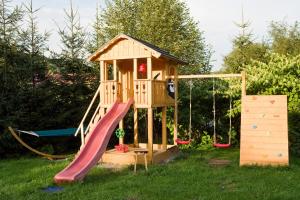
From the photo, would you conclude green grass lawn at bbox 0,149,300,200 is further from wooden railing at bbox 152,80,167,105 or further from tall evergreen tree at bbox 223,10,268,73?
tall evergreen tree at bbox 223,10,268,73

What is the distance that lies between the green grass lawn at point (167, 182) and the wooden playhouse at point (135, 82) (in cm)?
98

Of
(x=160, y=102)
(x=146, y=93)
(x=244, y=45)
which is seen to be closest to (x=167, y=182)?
(x=146, y=93)

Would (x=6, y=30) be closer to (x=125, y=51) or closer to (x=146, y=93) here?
(x=125, y=51)


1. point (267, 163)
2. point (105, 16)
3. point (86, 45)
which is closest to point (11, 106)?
point (86, 45)

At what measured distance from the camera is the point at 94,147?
943 centimetres

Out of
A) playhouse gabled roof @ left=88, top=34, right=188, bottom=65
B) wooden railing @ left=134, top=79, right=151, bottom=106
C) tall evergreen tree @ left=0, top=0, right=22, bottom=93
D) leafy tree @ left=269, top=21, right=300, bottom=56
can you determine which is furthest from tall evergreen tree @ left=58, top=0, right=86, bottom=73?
leafy tree @ left=269, top=21, right=300, bottom=56

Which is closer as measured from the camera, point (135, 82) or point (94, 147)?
point (94, 147)

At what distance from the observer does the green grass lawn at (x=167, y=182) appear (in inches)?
267

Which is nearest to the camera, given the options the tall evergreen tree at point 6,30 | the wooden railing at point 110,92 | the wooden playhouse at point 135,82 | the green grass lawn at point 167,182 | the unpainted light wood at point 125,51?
the green grass lawn at point 167,182

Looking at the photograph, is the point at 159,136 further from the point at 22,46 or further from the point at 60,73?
the point at 22,46

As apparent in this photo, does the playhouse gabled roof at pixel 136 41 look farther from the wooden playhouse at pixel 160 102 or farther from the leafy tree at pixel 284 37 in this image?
the leafy tree at pixel 284 37

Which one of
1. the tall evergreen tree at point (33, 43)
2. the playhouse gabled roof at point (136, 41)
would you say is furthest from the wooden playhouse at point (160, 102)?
the tall evergreen tree at point (33, 43)

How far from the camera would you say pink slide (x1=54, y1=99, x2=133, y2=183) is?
8.07 meters

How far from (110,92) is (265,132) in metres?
4.55
